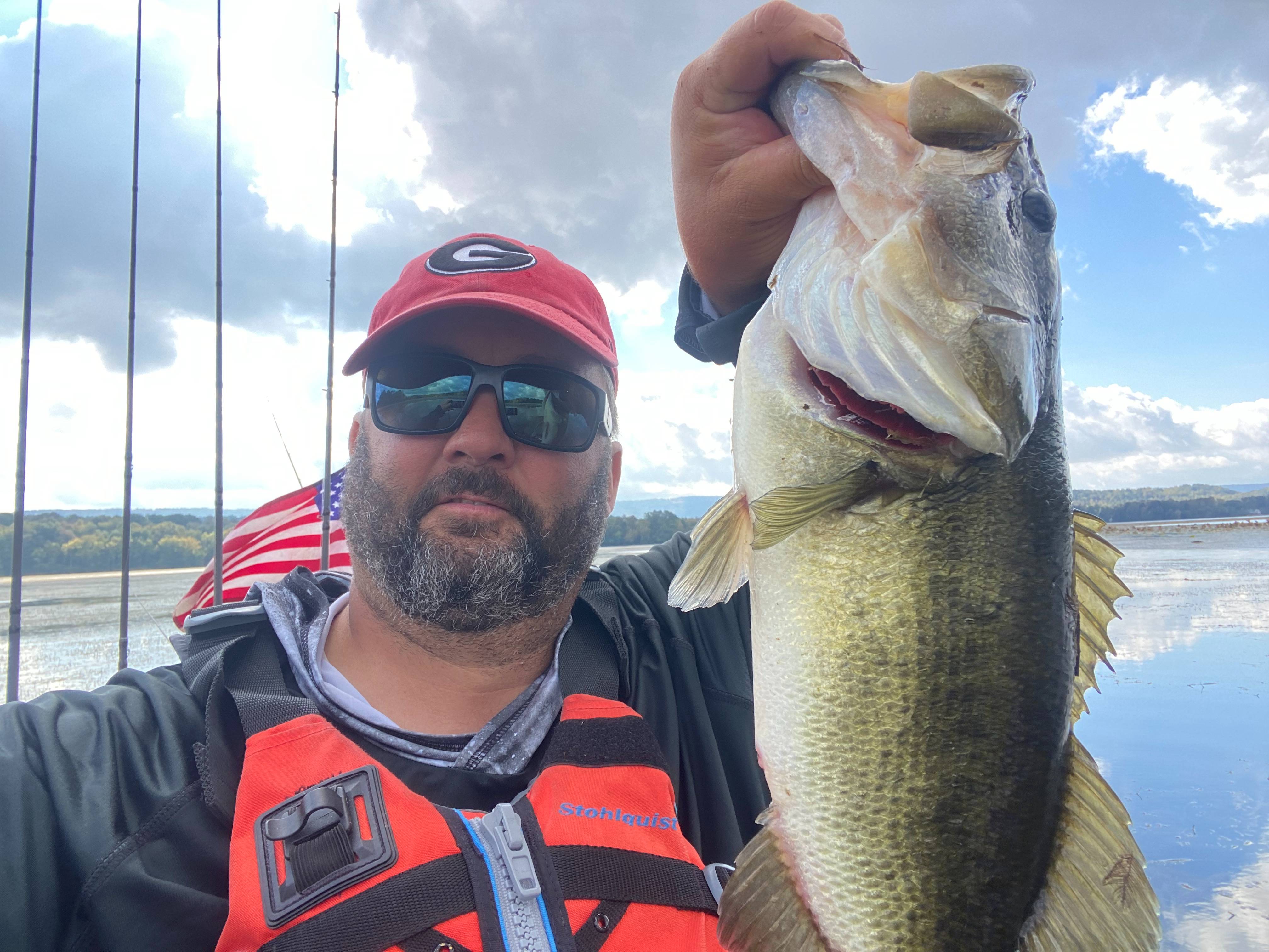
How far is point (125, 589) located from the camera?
422cm

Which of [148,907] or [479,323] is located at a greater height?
[479,323]

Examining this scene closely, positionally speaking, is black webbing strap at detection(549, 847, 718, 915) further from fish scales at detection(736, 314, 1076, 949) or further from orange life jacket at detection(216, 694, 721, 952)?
fish scales at detection(736, 314, 1076, 949)

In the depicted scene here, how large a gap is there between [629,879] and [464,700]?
694mm

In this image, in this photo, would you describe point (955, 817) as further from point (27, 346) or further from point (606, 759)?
point (27, 346)

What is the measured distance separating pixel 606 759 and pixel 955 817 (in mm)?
793

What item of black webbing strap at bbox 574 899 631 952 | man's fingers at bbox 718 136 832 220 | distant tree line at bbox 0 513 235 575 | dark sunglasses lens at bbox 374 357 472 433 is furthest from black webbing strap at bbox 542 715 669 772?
distant tree line at bbox 0 513 235 575

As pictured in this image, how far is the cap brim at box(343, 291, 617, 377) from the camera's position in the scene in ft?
7.06

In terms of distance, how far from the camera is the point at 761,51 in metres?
1.39

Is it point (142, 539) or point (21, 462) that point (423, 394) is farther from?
point (142, 539)

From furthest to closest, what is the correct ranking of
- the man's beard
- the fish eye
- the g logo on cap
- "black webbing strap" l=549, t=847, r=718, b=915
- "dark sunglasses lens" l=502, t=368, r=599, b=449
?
the g logo on cap, "dark sunglasses lens" l=502, t=368, r=599, b=449, the man's beard, "black webbing strap" l=549, t=847, r=718, b=915, the fish eye

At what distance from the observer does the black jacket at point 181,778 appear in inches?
51.7

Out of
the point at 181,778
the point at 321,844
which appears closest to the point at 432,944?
the point at 321,844

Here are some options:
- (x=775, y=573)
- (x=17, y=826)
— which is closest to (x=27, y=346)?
(x=17, y=826)

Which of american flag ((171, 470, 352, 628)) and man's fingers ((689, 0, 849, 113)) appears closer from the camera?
man's fingers ((689, 0, 849, 113))
